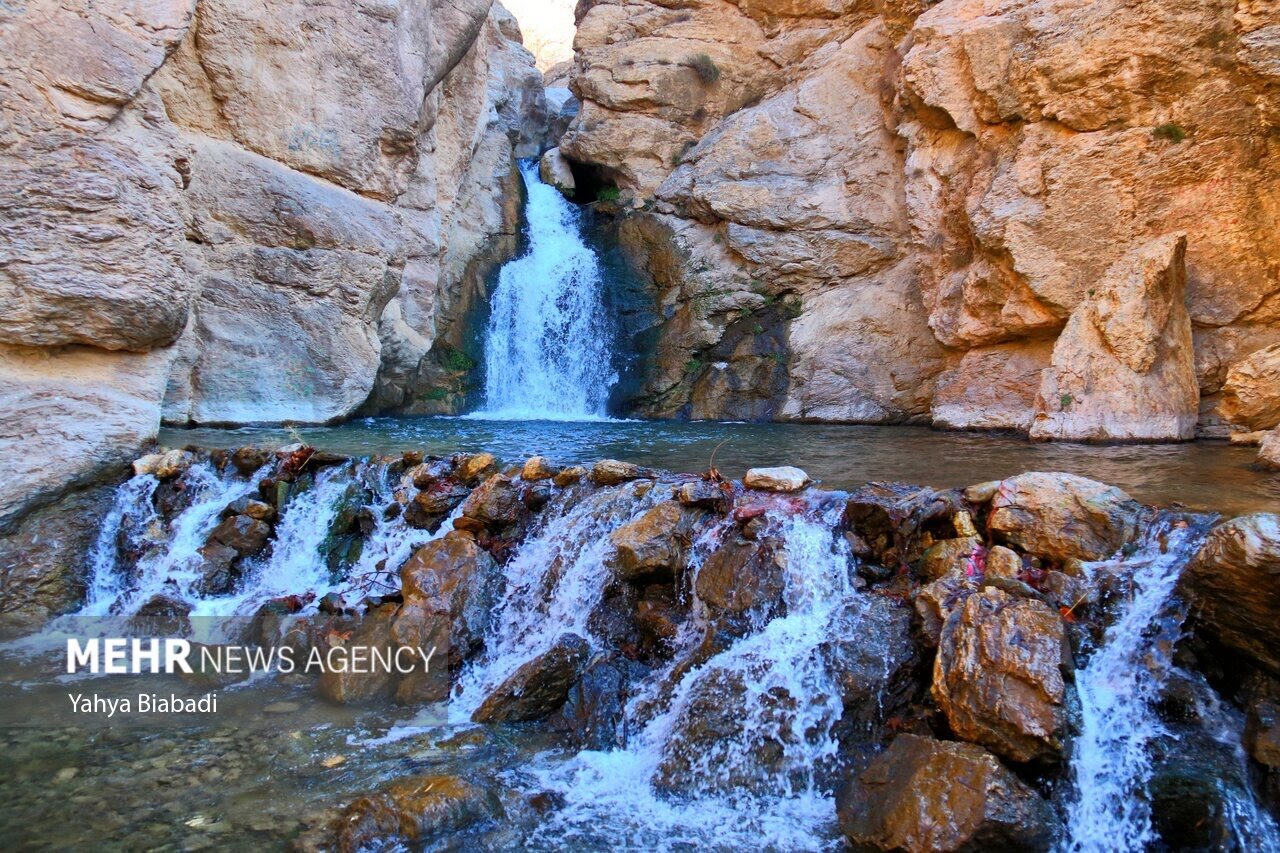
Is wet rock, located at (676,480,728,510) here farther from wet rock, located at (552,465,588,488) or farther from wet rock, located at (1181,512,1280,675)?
wet rock, located at (1181,512,1280,675)

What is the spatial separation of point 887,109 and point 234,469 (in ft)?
42.7

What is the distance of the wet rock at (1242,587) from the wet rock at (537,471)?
14.3 feet

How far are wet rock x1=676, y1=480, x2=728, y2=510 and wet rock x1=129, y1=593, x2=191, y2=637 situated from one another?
3804 millimetres

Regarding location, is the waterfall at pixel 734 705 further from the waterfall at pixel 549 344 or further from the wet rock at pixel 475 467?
the waterfall at pixel 549 344

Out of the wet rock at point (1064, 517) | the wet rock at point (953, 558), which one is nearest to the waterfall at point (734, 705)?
the wet rock at point (953, 558)

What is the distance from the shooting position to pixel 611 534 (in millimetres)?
5344

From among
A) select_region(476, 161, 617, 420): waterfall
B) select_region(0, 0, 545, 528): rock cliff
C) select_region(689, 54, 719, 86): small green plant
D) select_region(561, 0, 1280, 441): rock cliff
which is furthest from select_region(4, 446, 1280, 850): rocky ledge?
select_region(689, 54, 719, 86): small green plant

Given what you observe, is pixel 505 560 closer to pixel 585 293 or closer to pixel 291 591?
pixel 291 591

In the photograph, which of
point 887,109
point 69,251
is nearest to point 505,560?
point 69,251

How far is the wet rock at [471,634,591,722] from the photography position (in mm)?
4508

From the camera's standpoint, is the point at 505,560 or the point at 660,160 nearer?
the point at 505,560

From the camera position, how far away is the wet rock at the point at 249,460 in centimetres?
707

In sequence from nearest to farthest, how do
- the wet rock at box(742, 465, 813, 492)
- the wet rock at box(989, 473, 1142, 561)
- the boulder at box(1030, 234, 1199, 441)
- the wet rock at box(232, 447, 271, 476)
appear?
the wet rock at box(989, 473, 1142, 561), the wet rock at box(742, 465, 813, 492), the wet rock at box(232, 447, 271, 476), the boulder at box(1030, 234, 1199, 441)

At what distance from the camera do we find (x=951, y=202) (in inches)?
494
